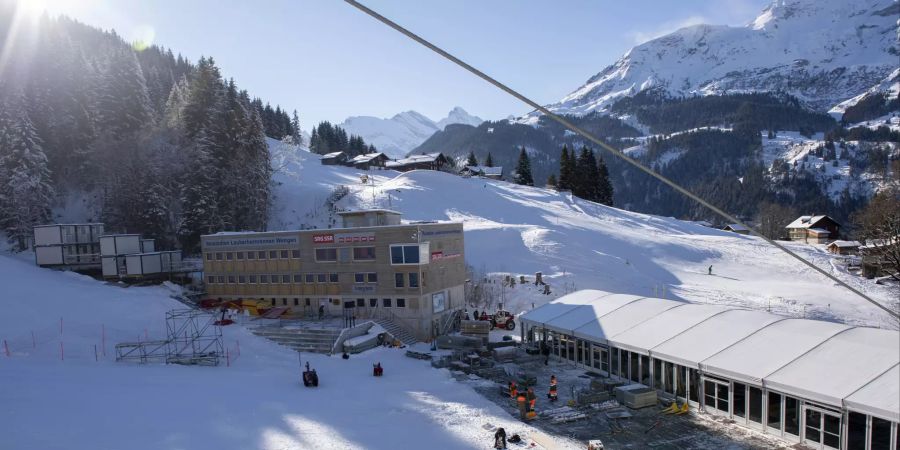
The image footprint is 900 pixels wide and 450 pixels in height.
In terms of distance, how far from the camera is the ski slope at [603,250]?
40188 mm

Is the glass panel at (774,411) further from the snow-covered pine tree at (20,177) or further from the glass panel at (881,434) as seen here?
the snow-covered pine tree at (20,177)

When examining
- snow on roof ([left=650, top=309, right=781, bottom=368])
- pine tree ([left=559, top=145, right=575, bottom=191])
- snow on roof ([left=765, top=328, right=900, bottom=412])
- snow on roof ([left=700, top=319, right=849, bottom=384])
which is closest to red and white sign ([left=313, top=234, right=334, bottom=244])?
snow on roof ([left=650, top=309, right=781, bottom=368])

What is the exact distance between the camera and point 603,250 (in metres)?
50.2

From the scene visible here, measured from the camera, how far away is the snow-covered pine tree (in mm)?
42312

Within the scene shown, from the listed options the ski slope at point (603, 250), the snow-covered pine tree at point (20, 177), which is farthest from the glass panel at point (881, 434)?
the snow-covered pine tree at point (20, 177)

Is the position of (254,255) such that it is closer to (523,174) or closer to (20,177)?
(20,177)

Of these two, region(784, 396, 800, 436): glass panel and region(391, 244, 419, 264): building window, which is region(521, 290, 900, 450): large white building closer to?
region(784, 396, 800, 436): glass panel

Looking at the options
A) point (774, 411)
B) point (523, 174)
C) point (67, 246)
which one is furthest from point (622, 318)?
point (523, 174)

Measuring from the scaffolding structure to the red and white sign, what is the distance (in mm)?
7660

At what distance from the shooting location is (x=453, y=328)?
33531 mm

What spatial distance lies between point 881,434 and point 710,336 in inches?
236

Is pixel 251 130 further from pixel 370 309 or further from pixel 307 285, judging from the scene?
pixel 370 309

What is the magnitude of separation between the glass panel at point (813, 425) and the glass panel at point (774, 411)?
0.85 meters

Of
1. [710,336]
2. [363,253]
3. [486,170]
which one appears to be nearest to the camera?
[710,336]
